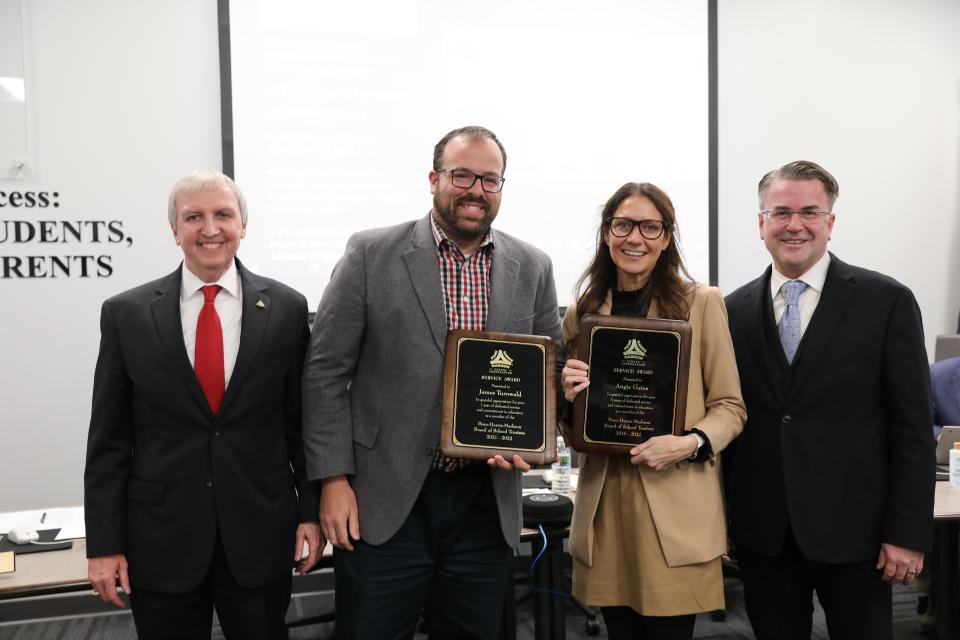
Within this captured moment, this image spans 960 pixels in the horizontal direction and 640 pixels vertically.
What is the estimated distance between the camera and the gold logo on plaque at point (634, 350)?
1.82 m

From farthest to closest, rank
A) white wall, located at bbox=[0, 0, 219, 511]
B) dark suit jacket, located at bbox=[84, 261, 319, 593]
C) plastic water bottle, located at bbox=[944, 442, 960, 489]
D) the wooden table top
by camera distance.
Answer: white wall, located at bbox=[0, 0, 219, 511] → plastic water bottle, located at bbox=[944, 442, 960, 489] → the wooden table top → dark suit jacket, located at bbox=[84, 261, 319, 593]

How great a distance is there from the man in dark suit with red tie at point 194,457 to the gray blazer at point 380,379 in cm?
13

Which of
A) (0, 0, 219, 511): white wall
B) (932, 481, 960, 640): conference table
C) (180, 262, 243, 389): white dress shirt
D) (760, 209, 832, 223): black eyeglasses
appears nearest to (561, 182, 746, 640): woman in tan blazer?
(760, 209, 832, 223): black eyeglasses

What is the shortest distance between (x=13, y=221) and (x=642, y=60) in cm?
349

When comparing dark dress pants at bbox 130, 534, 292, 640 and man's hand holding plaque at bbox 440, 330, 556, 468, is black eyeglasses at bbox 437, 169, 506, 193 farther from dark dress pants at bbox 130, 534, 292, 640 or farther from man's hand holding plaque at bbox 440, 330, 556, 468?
dark dress pants at bbox 130, 534, 292, 640

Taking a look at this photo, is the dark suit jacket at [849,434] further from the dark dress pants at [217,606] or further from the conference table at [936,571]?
the dark dress pants at [217,606]

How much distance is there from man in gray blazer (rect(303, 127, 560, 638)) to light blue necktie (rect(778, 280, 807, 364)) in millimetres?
758

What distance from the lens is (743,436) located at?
201cm

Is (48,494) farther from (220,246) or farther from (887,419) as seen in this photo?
(887,419)

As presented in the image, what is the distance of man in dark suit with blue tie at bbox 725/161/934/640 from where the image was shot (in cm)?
187

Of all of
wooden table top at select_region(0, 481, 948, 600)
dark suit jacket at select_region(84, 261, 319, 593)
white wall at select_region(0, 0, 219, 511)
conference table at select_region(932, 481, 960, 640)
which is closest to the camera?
dark suit jacket at select_region(84, 261, 319, 593)

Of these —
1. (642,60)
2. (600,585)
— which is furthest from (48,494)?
(642,60)

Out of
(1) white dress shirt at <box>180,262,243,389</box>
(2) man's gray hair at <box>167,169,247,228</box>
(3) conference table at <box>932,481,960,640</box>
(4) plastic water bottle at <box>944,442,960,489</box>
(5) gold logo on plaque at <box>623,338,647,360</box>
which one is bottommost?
(3) conference table at <box>932,481,960,640</box>

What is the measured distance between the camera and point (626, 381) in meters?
1.84
